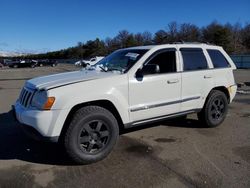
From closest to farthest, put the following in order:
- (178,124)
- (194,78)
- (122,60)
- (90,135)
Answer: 1. (90,135)
2. (122,60)
3. (194,78)
4. (178,124)

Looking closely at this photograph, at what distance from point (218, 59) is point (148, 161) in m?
3.10

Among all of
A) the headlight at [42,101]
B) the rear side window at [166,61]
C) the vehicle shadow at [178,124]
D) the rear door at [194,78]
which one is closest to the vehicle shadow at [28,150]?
the headlight at [42,101]

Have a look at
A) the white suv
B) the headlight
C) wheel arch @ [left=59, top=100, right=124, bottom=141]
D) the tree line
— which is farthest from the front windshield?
the tree line

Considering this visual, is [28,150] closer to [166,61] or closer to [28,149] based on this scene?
[28,149]

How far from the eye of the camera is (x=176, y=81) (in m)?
5.46

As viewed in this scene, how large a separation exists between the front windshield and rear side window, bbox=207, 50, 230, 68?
175 cm

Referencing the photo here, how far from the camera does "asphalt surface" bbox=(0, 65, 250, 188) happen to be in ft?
12.8

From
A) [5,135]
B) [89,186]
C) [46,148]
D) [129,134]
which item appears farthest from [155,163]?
A: [5,135]

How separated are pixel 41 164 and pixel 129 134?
204 centimetres

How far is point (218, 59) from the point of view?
6473 mm

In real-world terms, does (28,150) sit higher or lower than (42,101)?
lower

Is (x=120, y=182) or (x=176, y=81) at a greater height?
(x=176, y=81)

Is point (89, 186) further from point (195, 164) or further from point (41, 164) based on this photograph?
point (195, 164)

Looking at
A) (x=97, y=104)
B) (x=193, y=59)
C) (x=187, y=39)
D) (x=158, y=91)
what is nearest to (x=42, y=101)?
(x=97, y=104)
